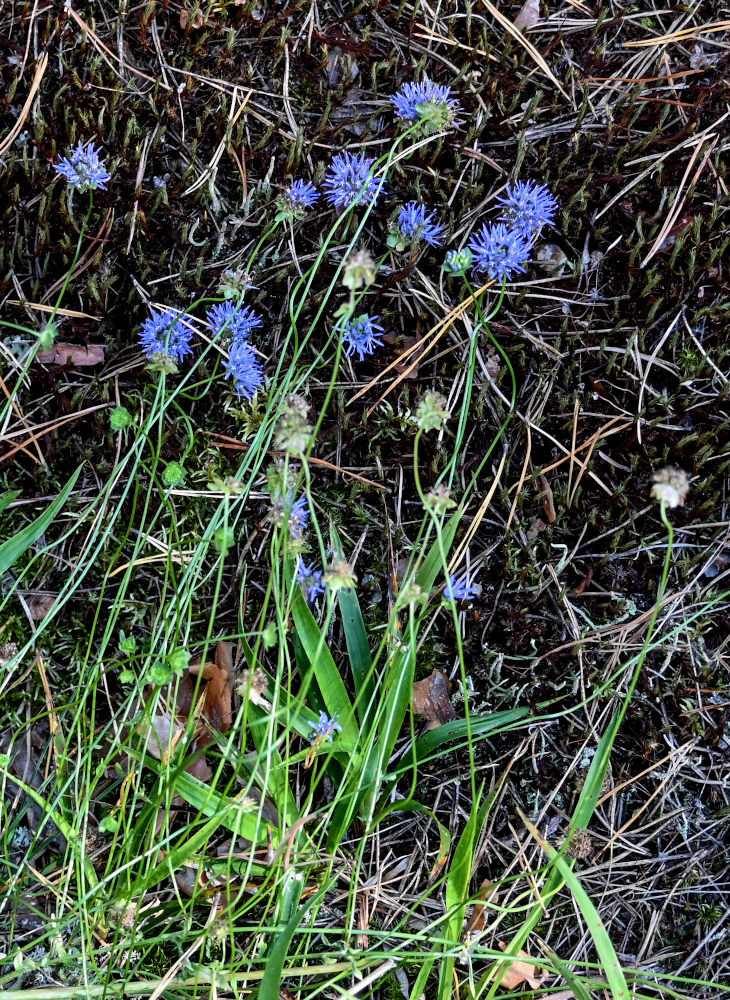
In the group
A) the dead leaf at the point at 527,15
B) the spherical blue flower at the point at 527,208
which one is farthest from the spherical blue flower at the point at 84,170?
the dead leaf at the point at 527,15

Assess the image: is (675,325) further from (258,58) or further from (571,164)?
(258,58)

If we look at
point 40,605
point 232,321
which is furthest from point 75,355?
point 40,605

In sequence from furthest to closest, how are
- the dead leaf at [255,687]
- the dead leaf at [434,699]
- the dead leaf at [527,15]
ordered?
the dead leaf at [527,15]
the dead leaf at [434,699]
the dead leaf at [255,687]

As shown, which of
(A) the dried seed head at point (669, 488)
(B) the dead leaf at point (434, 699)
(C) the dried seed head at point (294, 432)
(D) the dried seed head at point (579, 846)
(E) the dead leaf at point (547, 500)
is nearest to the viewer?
(A) the dried seed head at point (669, 488)

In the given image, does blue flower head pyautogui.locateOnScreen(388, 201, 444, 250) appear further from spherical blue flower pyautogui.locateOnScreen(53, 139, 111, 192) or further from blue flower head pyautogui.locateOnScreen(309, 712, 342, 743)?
blue flower head pyautogui.locateOnScreen(309, 712, 342, 743)

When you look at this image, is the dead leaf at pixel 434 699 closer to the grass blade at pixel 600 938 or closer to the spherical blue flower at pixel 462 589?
the spherical blue flower at pixel 462 589

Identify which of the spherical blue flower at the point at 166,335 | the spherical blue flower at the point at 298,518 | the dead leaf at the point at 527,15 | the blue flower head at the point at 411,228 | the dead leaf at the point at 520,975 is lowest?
the dead leaf at the point at 520,975

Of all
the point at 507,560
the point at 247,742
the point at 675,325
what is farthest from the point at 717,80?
the point at 247,742
